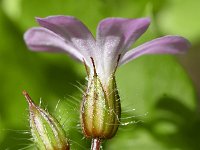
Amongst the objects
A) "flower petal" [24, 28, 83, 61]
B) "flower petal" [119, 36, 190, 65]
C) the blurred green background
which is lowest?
the blurred green background

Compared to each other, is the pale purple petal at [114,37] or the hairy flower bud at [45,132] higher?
the pale purple petal at [114,37]

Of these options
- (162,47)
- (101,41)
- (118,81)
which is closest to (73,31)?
(101,41)

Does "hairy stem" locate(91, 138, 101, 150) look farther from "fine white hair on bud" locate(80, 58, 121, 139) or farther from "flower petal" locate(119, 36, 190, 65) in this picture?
"flower petal" locate(119, 36, 190, 65)

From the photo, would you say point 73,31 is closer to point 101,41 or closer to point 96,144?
point 101,41

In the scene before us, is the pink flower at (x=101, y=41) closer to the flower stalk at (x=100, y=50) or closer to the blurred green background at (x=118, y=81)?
the flower stalk at (x=100, y=50)

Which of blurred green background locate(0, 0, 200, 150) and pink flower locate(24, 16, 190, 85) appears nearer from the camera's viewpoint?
pink flower locate(24, 16, 190, 85)

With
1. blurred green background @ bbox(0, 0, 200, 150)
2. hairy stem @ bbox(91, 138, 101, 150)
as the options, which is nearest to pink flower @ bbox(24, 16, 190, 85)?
hairy stem @ bbox(91, 138, 101, 150)

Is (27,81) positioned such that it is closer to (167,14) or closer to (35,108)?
(35,108)

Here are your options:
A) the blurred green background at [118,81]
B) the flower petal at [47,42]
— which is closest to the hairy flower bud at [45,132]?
the flower petal at [47,42]
